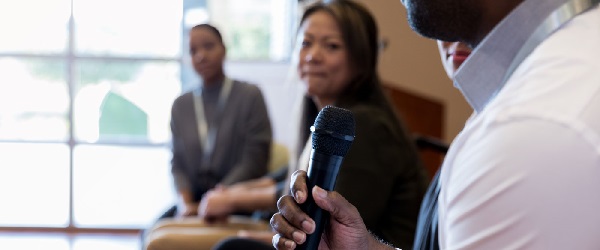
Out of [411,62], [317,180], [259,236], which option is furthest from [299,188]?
[411,62]

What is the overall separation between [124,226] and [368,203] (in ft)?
15.7

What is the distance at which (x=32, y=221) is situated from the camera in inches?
260

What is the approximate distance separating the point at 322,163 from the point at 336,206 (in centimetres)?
8

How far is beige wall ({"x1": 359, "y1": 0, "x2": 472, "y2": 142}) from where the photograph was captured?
18.5 ft

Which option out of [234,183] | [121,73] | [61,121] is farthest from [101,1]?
[234,183]

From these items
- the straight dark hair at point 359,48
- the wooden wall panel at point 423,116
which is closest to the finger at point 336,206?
the straight dark hair at point 359,48

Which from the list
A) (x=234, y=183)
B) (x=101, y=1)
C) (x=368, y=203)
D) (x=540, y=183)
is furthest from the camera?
(x=101, y=1)

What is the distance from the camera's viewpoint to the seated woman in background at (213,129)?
378cm

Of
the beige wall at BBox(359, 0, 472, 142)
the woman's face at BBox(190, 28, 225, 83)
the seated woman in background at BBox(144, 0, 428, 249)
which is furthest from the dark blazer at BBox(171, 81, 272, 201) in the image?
the beige wall at BBox(359, 0, 472, 142)

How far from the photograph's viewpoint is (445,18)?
1083mm

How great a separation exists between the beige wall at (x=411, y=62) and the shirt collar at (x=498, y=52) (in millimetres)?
4508

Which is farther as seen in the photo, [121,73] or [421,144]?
[121,73]

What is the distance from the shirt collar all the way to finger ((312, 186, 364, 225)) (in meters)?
0.24

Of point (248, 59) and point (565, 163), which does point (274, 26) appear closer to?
point (248, 59)
